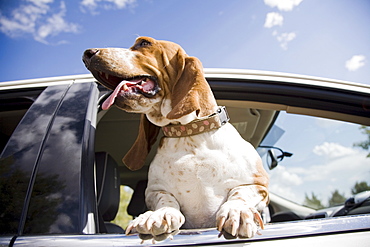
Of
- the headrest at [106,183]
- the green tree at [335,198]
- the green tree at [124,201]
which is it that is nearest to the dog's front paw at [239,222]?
the headrest at [106,183]

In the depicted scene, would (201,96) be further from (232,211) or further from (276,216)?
(276,216)

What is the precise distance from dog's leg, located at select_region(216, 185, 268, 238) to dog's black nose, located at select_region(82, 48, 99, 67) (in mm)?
897

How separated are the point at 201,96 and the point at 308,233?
0.70m

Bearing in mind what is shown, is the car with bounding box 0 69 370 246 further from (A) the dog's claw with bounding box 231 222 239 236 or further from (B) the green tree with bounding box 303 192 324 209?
(B) the green tree with bounding box 303 192 324 209

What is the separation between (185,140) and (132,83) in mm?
374

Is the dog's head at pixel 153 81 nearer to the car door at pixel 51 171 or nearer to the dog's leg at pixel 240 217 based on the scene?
the car door at pixel 51 171

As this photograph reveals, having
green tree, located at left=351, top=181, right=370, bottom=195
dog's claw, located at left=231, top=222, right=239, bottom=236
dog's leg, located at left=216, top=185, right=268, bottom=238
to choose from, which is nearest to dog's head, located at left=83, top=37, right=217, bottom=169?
dog's leg, located at left=216, top=185, right=268, bottom=238

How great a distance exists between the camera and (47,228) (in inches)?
45.9

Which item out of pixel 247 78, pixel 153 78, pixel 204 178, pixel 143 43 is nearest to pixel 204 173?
pixel 204 178

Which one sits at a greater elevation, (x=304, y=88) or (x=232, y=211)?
(x=304, y=88)

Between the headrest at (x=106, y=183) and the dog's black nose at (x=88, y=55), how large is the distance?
0.80 meters

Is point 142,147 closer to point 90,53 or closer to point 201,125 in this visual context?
point 201,125

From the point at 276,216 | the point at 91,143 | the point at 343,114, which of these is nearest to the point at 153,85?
the point at 91,143

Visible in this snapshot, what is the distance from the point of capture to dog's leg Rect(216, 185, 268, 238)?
1048 millimetres
